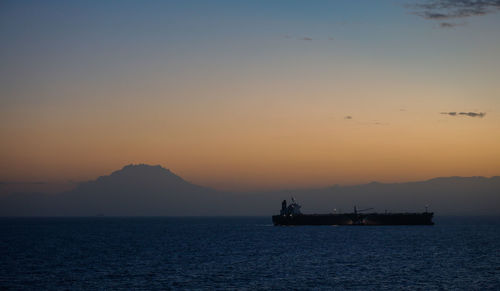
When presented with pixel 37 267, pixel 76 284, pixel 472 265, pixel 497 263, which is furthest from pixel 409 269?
pixel 37 267

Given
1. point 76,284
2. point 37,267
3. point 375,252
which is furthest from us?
point 375,252

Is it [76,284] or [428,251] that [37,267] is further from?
[428,251]

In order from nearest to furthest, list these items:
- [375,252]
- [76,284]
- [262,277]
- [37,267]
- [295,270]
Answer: [76,284]
[262,277]
[295,270]
[37,267]
[375,252]

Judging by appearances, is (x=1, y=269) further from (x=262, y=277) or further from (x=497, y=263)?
(x=497, y=263)

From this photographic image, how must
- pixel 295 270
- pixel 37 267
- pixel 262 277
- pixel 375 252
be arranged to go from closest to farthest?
pixel 262 277, pixel 295 270, pixel 37 267, pixel 375 252

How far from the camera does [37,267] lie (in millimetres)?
73375

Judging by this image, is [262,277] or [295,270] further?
[295,270]

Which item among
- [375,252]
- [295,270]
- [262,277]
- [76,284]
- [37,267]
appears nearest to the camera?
[76,284]

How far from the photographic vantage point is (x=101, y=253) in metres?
93.8

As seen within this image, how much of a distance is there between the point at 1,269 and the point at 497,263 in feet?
222

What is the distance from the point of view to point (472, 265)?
7406 cm

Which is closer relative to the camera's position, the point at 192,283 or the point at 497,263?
the point at 192,283

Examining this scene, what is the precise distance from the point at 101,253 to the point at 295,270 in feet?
133

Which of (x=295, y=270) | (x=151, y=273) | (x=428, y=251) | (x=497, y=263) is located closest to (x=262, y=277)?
(x=295, y=270)
